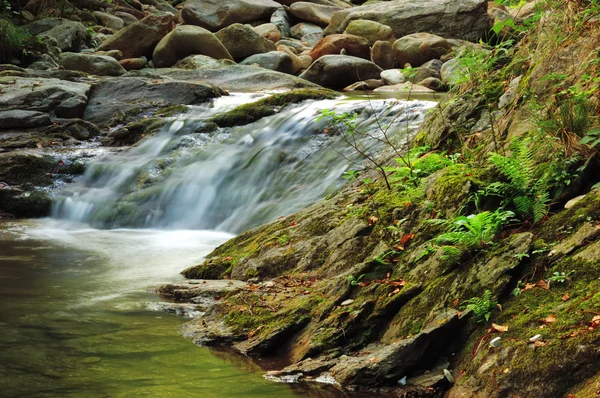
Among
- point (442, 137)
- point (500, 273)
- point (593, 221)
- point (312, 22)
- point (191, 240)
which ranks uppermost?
point (312, 22)

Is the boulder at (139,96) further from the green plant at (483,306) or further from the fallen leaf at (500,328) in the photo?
the fallen leaf at (500,328)

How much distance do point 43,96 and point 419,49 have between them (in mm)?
11238

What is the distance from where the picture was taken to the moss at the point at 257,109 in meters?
12.3

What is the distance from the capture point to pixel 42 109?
12922mm

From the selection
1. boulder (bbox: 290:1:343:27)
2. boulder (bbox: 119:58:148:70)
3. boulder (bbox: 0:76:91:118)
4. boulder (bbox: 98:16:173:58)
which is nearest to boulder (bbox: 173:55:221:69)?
boulder (bbox: 119:58:148:70)

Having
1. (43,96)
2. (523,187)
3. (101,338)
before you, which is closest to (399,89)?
(43,96)

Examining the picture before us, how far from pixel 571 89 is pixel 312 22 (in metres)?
25.6

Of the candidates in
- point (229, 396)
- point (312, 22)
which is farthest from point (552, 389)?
point (312, 22)

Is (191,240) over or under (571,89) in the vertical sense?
under

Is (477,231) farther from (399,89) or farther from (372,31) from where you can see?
(372,31)

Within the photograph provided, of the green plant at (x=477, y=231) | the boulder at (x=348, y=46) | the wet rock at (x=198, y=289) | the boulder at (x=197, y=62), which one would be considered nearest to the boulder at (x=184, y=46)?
the boulder at (x=197, y=62)

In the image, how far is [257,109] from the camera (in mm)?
12383

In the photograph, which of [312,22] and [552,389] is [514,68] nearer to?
[552,389]

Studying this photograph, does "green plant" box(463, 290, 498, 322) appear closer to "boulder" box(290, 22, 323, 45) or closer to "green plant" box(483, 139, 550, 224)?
"green plant" box(483, 139, 550, 224)
